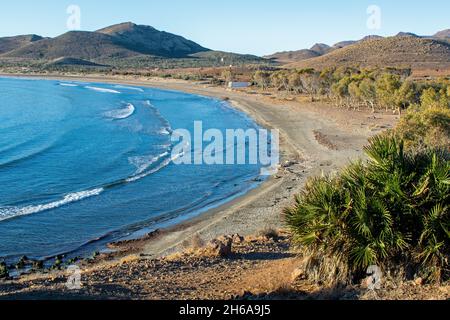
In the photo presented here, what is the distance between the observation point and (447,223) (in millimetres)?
9977

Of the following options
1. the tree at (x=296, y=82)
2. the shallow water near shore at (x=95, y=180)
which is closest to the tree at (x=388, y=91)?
the shallow water near shore at (x=95, y=180)

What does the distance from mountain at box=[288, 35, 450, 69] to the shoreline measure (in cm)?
6970

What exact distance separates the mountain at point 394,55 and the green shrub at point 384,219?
107114 millimetres

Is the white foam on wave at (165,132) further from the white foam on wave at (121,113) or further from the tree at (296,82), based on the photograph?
the tree at (296,82)

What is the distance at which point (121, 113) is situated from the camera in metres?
64.6

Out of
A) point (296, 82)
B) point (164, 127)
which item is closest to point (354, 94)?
point (164, 127)

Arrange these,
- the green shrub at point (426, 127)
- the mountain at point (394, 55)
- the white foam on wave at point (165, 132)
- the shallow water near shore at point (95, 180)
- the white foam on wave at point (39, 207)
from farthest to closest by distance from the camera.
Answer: the mountain at point (394, 55), the white foam on wave at point (165, 132), the green shrub at point (426, 127), the white foam on wave at point (39, 207), the shallow water near shore at point (95, 180)

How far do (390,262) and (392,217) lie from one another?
85 centimetres

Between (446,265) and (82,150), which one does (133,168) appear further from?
(446,265)

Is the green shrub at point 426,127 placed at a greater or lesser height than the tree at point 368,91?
lesser

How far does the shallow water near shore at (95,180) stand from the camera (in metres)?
21.7

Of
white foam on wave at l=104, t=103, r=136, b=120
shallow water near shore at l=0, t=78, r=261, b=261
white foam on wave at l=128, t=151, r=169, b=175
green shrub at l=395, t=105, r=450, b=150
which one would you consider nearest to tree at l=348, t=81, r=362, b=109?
shallow water near shore at l=0, t=78, r=261, b=261

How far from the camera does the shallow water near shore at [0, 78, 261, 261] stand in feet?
71.2

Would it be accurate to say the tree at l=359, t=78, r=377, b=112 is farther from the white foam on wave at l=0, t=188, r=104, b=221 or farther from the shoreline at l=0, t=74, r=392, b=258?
the white foam on wave at l=0, t=188, r=104, b=221
